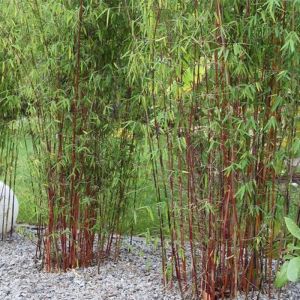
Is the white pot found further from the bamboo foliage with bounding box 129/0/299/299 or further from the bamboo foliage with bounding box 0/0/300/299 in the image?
the bamboo foliage with bounding box 129/0/299/299

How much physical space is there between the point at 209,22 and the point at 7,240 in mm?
2630

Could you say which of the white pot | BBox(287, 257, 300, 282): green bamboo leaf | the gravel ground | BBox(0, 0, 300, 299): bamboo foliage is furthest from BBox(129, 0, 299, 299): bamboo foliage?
the white pot

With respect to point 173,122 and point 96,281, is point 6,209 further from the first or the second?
point 173,122

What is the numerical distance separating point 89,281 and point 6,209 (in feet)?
4.59

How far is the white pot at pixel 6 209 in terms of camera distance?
4.82 meters

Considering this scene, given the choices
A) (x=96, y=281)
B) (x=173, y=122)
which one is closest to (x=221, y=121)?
(x=173, y=122)

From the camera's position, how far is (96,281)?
3.73 meters

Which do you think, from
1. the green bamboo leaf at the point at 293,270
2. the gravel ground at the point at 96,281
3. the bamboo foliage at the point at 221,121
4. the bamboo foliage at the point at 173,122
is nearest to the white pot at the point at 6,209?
the gravel ground at the point at 96,281

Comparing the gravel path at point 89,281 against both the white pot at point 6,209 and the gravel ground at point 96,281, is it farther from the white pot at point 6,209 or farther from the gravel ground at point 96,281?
the white pot at point 6,209

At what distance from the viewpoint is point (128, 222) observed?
4.13 meters

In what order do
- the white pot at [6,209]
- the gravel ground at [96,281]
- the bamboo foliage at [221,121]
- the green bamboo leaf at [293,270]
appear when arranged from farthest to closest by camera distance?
the white pot at [6,209]
the gravel ground at [96,281]
the bamboo foliage at [221,121]
the green bamboo leaf at [293,270]

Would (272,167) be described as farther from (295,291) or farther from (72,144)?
(72,144)

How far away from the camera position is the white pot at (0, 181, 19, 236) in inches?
190

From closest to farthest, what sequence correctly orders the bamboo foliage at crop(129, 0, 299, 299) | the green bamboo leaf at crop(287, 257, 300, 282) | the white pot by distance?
1. the green bamboo leaf at crop(287, 257, 300, 282)
2. the bamboo foliage at crop(129, 0, 299, 299)
3. the white pot
